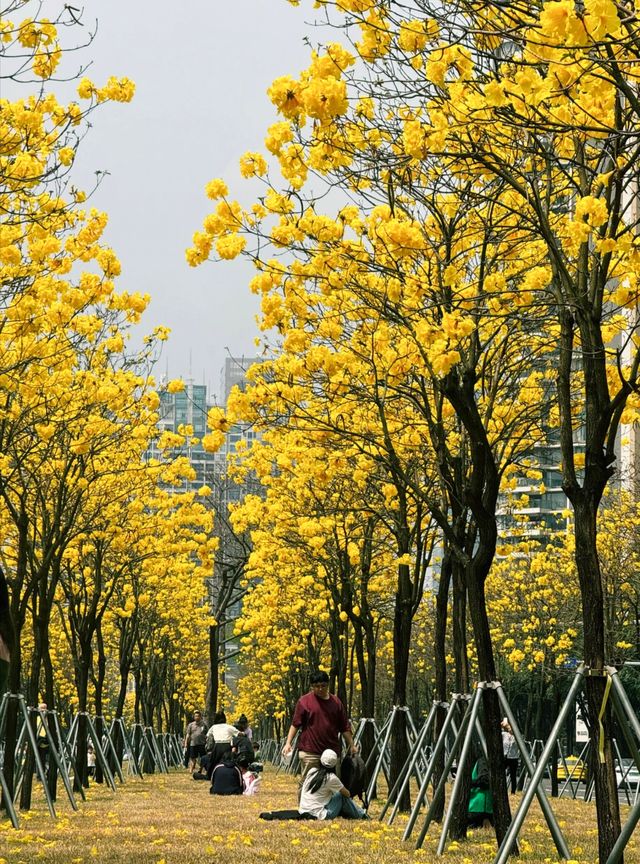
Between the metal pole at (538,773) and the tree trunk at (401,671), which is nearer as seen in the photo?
the metal pole at (538,773)

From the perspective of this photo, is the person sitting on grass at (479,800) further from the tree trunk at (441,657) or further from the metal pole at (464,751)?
the metal pole at (464,751)

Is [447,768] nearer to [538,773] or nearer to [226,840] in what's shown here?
[226,840]

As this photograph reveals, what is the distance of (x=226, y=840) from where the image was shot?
1107 centimetres

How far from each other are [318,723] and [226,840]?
2.70m

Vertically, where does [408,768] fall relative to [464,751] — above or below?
below

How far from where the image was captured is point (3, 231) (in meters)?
10.4

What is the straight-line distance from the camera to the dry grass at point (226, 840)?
373 inches

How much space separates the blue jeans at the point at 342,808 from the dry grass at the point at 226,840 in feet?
0.44

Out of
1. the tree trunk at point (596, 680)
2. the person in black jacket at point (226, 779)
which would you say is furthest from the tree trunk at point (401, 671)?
the tree trunk at point (596, 680)

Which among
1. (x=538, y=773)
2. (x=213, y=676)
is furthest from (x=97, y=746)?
(x=213, y=676)

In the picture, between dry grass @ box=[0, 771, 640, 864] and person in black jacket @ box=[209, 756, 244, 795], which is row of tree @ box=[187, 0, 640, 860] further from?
person in black jacket @ box=[209, 756, 244, 795]

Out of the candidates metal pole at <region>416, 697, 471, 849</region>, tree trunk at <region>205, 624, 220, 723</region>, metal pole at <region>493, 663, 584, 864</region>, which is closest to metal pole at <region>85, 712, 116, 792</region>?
metal pole at <region>416, 697, 471, 849</region>

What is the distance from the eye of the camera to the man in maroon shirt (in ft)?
44.3

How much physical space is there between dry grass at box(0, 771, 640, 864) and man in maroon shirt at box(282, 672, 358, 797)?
74 cm
